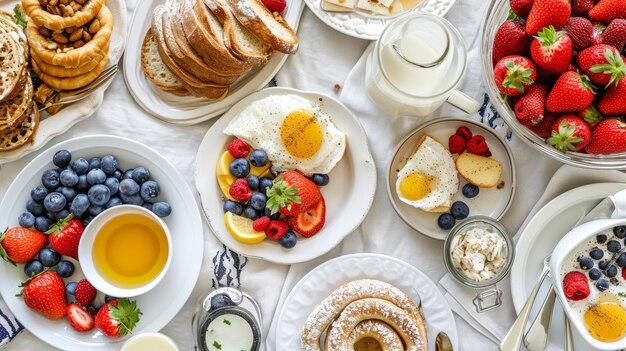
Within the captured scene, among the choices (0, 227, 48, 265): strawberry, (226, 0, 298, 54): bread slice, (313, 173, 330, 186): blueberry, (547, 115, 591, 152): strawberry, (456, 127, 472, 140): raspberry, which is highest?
(547, 115, 591, 152): strawberry

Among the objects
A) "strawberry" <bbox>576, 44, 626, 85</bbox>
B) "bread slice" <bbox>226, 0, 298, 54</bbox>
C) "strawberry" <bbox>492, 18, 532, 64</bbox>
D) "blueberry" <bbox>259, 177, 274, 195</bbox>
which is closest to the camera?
"strawberry" <bbox>576, 44, 626, 85</bbox>

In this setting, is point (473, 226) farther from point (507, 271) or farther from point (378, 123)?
point (378, 123)

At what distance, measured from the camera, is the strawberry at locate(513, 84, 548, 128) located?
176 cm

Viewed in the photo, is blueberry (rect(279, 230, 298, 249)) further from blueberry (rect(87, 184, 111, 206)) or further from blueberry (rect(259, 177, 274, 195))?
blueberry (rect(87, 184, 111, 206))

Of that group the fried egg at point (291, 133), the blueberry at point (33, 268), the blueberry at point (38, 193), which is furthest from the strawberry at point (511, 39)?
the blueberry at point (33, 268)

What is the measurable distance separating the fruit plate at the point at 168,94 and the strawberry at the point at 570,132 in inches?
34.8

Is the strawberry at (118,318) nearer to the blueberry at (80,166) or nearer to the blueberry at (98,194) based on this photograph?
the blueberry at (98,194)

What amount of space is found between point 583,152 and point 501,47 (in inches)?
16.3

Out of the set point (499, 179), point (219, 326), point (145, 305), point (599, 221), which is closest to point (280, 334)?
point (219, 326)

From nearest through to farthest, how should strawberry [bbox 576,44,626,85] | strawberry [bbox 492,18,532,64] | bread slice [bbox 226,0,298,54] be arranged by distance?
strawberry [bbox 576,44,626,85]
strawberry [bbox 492,18,532,64]
bread slice [bbox 226,0,298,54]

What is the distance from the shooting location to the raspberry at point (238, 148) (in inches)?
78.6

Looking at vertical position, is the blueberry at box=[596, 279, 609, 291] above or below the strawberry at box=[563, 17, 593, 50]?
below

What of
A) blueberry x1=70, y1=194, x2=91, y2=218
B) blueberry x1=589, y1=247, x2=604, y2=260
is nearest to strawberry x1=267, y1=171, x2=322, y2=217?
blueberry x1=70, y1=194, x2=91, y2=218

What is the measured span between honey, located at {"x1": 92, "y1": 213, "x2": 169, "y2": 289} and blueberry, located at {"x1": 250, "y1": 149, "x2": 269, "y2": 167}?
37cm
